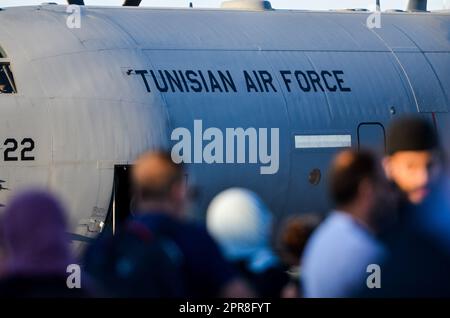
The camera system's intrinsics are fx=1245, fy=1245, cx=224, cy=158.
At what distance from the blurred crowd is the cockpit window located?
960 centimetres

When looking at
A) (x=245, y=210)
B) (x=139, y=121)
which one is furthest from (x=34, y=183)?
(x=245, y=210)

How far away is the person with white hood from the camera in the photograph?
268 inches

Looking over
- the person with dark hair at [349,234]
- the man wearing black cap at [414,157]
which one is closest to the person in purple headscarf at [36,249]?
the person with dark hair at [349,234]

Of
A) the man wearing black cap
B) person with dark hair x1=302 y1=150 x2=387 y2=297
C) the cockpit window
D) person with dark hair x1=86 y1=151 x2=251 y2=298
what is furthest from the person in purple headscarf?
the cockpit window

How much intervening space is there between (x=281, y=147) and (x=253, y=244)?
10012 mm

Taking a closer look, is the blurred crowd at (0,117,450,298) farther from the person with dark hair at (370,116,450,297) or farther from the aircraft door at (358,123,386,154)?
the aircraft door at (358,123,386,154)

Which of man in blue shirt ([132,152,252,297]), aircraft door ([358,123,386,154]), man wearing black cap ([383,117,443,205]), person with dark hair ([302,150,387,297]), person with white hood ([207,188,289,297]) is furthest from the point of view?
aircraft door ([358,123,386,154])

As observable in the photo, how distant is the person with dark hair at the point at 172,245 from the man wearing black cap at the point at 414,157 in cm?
110

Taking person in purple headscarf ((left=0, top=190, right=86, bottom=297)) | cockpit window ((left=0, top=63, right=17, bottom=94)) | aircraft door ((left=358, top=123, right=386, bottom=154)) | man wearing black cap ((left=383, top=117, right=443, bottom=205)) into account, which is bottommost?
person in purple headscarf ((left=0, top=190, right=86, bottom=297))

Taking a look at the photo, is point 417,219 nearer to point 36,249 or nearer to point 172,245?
point 172,245

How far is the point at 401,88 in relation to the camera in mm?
18688

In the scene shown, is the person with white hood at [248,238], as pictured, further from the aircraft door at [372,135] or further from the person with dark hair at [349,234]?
the aircraft door at [372,135]

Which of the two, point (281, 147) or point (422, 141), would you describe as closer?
point (422, 141)
